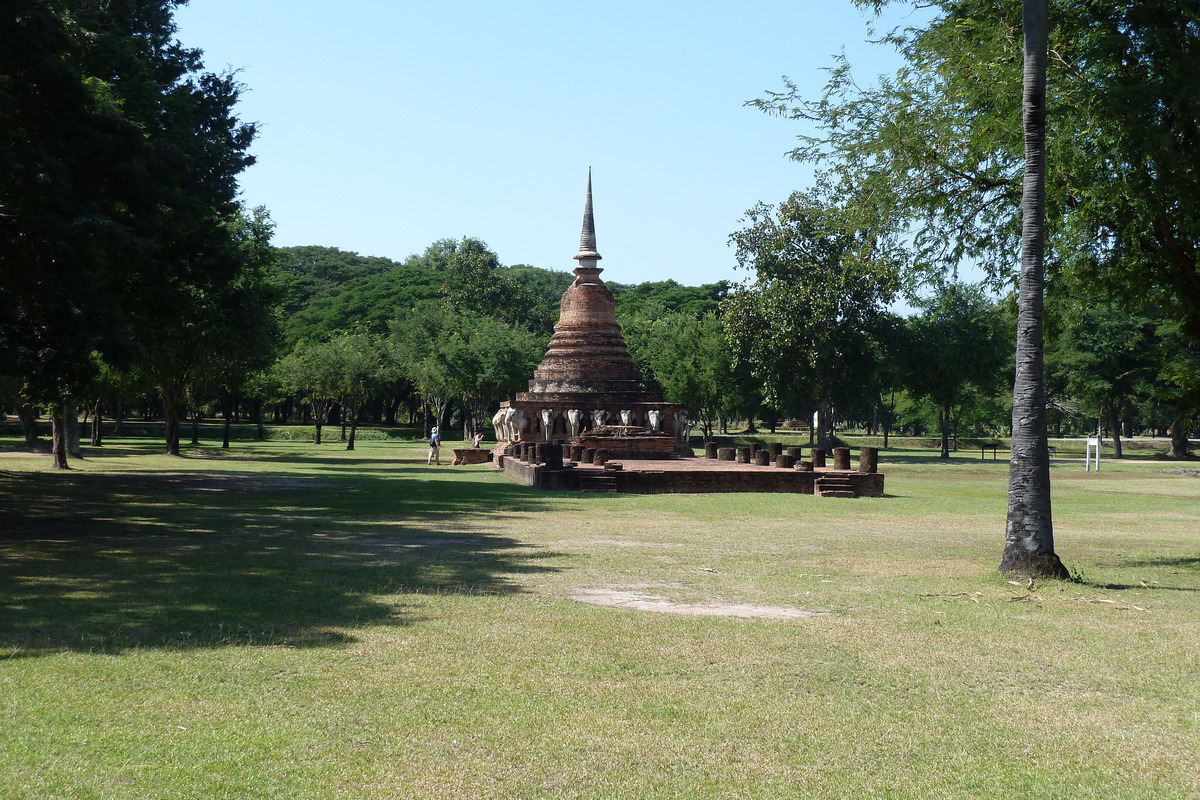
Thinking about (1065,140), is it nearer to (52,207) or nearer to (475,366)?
(52,207)

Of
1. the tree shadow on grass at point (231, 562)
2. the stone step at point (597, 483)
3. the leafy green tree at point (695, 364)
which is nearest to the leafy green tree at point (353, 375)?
the leafy green tree at point (695, 364)

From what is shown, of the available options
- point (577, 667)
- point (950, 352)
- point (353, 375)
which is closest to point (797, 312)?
point (950, 352)

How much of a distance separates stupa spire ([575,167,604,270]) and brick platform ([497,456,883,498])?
16.8 m

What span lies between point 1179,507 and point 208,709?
79.2 feet

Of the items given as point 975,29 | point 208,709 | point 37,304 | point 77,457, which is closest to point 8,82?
point 37,304

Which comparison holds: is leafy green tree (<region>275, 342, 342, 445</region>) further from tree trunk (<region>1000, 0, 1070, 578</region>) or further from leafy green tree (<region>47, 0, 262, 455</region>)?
tree trunk (<region>1000, 0, 1070, 578</region>)

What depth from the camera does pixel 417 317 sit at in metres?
69.8

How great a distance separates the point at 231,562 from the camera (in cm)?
1231

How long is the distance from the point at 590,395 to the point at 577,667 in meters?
31.5

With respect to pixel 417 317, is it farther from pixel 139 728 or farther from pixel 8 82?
pixel 139 728

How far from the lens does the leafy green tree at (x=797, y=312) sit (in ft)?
163

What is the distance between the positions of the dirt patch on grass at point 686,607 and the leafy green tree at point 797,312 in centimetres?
3999

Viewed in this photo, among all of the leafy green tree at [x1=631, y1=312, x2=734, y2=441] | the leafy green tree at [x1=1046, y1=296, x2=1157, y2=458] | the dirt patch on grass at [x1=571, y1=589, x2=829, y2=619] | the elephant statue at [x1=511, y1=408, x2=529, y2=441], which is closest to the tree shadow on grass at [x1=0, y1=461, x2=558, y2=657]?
the dirt patch on grass at [x1=571, y1=589, x2=829, y2=619]

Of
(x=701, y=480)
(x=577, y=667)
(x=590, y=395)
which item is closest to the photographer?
(x=577, y=667)
